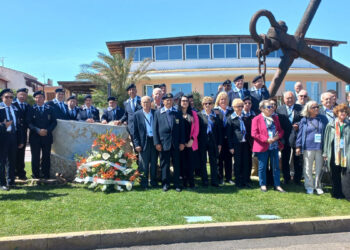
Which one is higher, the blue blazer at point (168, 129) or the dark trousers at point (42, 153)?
the blue blazer at point (168, 129)

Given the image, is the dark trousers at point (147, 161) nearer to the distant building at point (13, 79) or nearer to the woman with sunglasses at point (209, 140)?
the woman with sunglasses at point (209, 140)

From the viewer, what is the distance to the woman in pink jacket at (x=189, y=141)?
6234 millimetres

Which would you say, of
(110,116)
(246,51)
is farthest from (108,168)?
(246,51)

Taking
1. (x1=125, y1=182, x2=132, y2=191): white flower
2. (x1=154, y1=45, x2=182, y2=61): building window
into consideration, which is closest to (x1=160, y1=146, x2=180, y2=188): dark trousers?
(x1=125, y1=182, x2=132, y2=191): white flower

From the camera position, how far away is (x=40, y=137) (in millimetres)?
6867

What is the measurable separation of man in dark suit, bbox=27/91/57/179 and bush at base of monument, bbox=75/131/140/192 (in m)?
1.14

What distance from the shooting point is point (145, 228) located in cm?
401

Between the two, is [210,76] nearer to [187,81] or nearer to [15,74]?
[187,81]

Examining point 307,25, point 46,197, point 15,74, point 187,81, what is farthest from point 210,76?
point 15,74

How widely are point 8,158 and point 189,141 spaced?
12.9 feet

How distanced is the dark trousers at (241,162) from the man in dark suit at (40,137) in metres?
4.38

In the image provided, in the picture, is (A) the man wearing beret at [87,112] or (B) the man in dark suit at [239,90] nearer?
(B) the man in dark suit at [239,90]

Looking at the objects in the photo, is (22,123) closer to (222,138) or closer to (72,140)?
(72,140)

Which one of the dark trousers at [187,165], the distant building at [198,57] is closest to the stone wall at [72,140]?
the dark trousers at [187,165]
